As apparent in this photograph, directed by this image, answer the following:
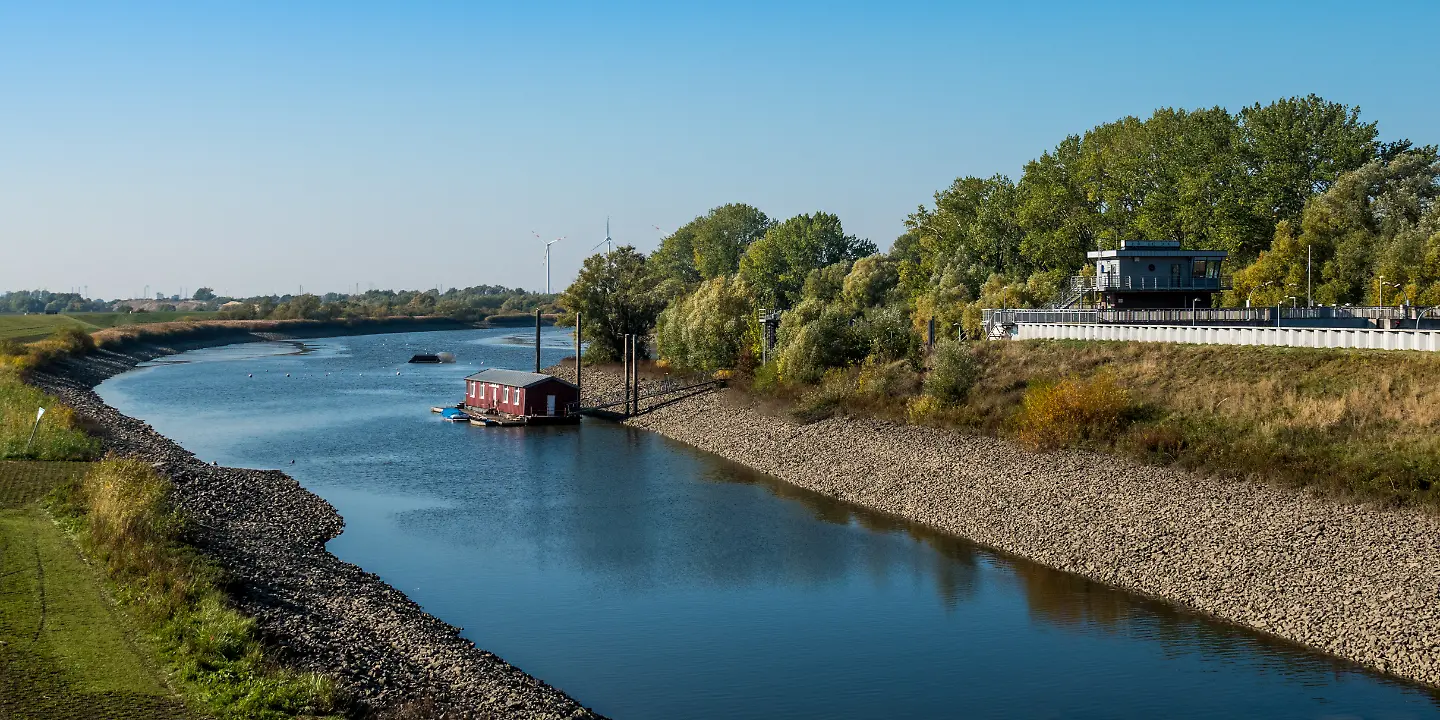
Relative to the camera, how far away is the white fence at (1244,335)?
49.0 meters

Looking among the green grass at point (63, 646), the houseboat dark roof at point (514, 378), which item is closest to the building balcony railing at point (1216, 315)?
the houseboat dark roof at point (514, 378)

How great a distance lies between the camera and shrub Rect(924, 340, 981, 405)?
61469 mm

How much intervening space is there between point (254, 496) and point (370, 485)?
26.9 feet

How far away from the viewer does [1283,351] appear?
53.8m

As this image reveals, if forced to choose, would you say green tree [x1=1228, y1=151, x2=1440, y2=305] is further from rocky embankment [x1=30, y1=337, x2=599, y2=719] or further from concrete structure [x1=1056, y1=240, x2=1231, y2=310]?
rocky embankment [x1=30, y1=337, x2=599, y2=719]

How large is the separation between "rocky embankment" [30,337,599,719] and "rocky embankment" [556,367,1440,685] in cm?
1996

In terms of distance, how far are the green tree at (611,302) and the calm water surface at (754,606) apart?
46.6 meters

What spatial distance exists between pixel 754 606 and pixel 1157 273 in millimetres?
45302

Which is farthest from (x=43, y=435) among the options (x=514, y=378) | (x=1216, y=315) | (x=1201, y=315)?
(x=1216, y=315)

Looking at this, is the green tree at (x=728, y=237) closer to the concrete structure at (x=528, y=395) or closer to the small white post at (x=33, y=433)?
the concrete structure at (x=528, y=395)

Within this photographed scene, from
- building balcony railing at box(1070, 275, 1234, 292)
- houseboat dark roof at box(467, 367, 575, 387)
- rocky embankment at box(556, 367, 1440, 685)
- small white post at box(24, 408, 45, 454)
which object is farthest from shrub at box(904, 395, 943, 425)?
small white post at box(24, 408, 45, 454)

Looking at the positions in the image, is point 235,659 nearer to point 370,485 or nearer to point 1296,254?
point 370,485

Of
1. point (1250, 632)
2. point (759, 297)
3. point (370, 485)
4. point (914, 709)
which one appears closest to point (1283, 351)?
point (1250, 632)

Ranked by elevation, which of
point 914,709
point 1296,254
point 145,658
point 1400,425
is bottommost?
point 914,709
